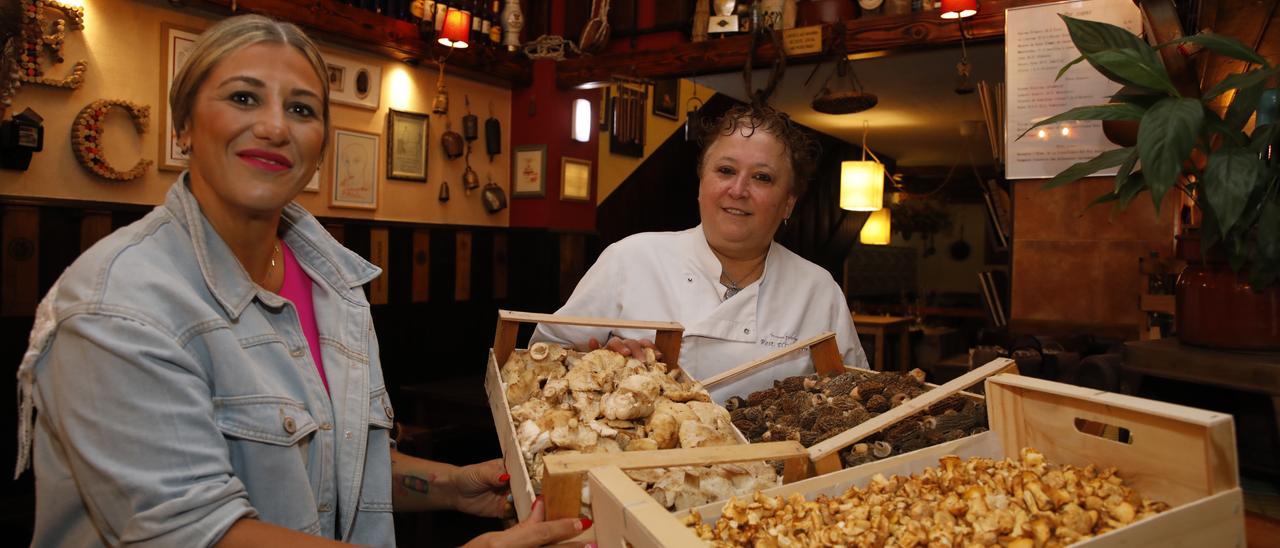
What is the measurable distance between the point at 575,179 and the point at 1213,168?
202 inches

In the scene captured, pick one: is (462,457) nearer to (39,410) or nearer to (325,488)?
(325,488)

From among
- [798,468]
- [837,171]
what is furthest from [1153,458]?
[837,171]

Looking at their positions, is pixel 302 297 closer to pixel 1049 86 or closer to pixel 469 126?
pixel 1049 86

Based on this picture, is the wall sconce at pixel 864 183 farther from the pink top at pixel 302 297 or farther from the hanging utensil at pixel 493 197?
the pink top at pixel 302 297

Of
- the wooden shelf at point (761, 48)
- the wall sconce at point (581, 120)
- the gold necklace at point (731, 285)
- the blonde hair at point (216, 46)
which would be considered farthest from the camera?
the wall sconce at point (581, 120)

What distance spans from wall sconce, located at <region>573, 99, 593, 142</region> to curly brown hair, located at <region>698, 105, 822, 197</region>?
4213 millimetres

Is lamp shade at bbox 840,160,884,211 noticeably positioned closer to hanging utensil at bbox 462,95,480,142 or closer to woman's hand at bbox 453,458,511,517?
hanging utensil at bbox 462,95,480,142

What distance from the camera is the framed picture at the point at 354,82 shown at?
502 centimetres

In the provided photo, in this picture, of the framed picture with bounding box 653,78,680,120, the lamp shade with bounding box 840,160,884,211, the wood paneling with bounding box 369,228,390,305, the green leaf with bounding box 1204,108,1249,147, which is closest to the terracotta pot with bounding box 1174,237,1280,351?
the green leaf with bounding box 1204,108,1249,147

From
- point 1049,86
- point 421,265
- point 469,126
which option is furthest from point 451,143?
point 1049,86

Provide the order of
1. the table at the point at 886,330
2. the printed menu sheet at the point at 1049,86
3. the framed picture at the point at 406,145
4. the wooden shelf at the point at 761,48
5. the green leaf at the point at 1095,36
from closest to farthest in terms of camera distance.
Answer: the green leaf at the point at 1095,36, the printed menu sheet at the point at 1049,86, the wooden shelf at the point at 761,48, the framed picture at the point at 406,145, the table at the point at 886,330

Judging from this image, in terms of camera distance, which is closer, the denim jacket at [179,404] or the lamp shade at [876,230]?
the denim jacket at [179,404]

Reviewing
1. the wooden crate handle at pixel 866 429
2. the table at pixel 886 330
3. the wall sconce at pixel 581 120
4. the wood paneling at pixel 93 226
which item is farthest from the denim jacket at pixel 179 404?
the table at pixel 886 330

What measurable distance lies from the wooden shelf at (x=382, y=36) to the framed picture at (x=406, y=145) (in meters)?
0.40
